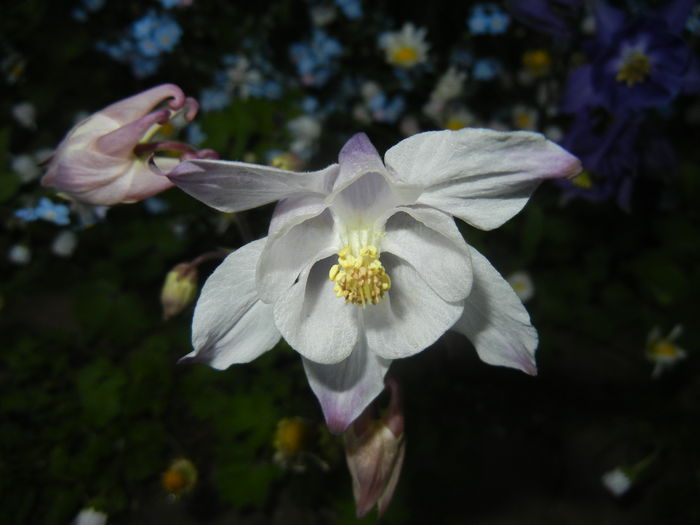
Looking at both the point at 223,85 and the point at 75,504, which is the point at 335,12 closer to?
the point at 223,85

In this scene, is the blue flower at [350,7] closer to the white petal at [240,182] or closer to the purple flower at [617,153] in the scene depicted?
the purple flower at [617,153]

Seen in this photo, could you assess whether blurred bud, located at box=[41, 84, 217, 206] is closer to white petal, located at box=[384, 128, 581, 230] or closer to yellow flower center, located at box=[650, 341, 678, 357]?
white petal, located at box=[384, 128, 581, 230]

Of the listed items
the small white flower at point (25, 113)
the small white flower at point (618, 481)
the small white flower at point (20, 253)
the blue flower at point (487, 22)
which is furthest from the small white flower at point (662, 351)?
the small white flower at point (25, 113)

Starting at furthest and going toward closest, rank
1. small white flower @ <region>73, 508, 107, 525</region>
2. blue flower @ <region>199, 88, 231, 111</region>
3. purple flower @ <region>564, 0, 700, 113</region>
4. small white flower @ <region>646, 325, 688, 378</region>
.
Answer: blue flower @ <region>199, 88, 231, 111</region> → small white flower @ <region>646, 325, 688, 378</region> → small white flower @ <region>73, 508, 107, 525</region> → purple flower @ <region>564, 0, 700, 113</region>

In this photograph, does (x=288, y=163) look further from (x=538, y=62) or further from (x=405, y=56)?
(x=538, y=62)

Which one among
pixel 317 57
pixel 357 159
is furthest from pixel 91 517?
pixel 317 57

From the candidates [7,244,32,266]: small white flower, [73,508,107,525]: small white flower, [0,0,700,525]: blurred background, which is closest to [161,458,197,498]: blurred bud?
[0,0,700,525]: blurred background

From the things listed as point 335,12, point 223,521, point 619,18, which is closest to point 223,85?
point 335,12
